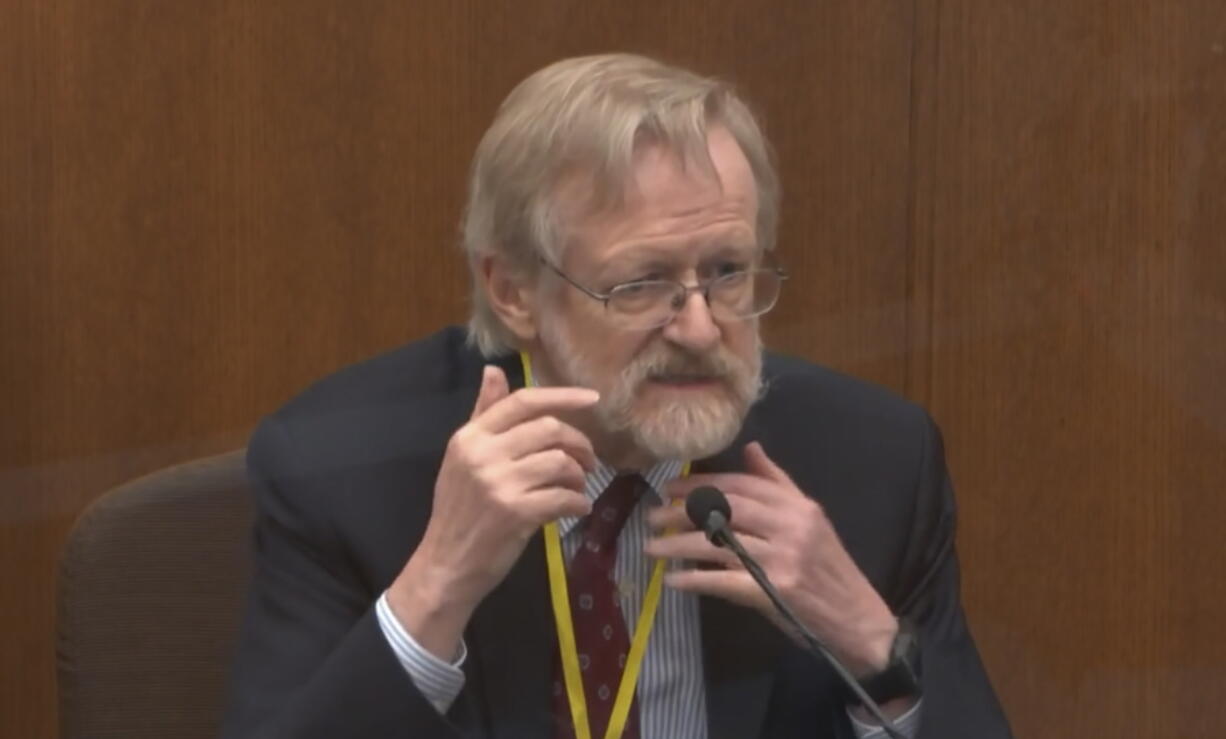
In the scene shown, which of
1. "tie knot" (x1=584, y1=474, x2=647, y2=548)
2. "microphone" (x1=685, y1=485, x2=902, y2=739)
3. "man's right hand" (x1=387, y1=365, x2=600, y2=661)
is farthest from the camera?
"tie knot" (x1=584, y1=474, x2=647, y2=548)

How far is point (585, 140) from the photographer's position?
5.38 ft

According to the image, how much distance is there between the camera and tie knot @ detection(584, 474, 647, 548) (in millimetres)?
1723

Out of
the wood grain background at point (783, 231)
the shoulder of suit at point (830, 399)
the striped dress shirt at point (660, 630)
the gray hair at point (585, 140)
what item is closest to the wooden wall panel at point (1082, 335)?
the wood grain background at point (783, 231)

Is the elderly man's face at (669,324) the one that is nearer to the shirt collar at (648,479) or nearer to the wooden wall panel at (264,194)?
the shirt collar at (648,479)

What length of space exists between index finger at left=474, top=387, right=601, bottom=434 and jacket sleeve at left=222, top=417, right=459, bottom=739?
19 cm

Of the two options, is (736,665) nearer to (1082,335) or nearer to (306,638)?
(306,638)

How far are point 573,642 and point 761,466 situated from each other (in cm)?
24

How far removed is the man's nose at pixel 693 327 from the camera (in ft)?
5.27

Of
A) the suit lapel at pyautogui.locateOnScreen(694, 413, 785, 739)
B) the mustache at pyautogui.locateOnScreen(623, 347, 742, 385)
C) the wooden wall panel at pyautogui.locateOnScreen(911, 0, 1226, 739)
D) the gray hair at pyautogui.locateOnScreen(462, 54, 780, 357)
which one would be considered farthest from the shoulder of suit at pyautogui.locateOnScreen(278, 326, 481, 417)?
the wooden wall panel at pyautogui.locateOnScreen(911, 0, 1226, 739)

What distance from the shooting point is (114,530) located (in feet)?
5.58

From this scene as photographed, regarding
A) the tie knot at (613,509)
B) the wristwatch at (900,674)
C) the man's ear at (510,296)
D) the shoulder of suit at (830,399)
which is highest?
the man's ear at (510,296)

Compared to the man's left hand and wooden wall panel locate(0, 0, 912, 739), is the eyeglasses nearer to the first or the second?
the man's left hand

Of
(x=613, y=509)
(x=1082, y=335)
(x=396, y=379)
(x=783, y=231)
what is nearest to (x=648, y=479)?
(x=613, y=509)

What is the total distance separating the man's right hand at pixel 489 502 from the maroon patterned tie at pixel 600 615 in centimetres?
16
